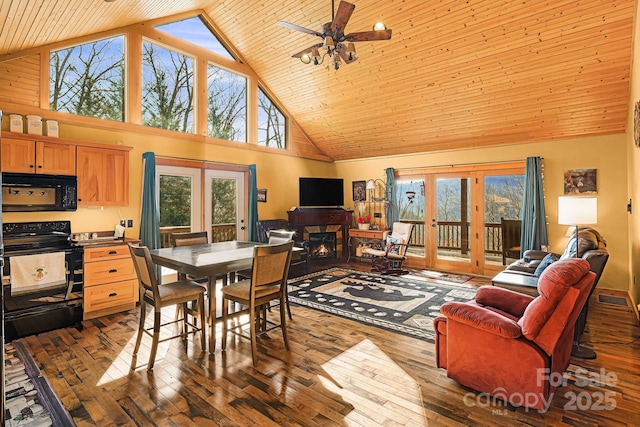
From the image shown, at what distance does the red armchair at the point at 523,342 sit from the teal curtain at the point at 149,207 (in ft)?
13.5

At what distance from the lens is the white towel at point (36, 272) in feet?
11.1

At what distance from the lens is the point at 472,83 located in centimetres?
489

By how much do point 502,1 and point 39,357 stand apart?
593 centimetres

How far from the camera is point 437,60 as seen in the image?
15.6 feet

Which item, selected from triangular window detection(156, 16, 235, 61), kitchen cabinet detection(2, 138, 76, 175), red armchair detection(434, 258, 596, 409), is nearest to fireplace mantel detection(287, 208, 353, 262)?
triangular window detection(156, 16, 235, 61)

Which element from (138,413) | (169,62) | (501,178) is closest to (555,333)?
(138,413)

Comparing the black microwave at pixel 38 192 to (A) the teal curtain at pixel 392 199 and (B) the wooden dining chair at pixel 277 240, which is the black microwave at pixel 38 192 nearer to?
(B) the wooden dining chair at pixel 277 240

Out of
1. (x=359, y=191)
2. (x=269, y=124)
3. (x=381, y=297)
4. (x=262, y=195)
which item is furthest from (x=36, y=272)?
(x=359, y=191)

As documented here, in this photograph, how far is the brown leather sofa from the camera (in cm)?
309

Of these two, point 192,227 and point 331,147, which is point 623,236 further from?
point 192,227

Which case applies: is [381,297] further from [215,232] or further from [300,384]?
[215,232]

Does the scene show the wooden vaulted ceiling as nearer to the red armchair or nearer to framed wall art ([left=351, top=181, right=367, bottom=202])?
framed wall art ([left=351, top=181, right=367, bottom=202])

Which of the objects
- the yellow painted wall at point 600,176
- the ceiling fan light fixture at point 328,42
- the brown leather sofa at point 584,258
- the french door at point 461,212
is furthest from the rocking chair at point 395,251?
the ceiling fan light fixture at point 328,42

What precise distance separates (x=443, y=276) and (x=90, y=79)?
6.36 m
